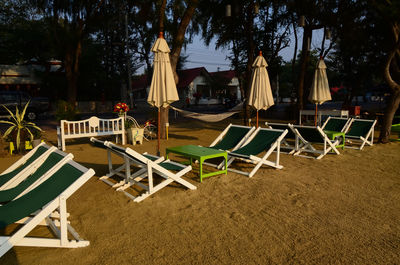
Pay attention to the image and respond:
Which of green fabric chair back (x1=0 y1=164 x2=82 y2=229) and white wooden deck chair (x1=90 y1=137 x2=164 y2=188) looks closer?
green fabric chair back (x1=0 y1=164 x2=82 y2=229)

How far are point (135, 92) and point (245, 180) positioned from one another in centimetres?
3646

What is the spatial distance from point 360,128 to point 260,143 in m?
4.26

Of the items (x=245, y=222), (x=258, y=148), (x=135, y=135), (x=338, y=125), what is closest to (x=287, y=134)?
(x=338, y=125)

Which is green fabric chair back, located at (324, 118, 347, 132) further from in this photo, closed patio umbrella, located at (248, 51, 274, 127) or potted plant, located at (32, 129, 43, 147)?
potted plant, located at (32, 129, 43, 147)

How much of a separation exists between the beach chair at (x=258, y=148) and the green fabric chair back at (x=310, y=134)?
135cm

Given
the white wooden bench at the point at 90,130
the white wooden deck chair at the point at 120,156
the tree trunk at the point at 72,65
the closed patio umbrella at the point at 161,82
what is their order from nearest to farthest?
the white wooden deck chair at the point at 120,156, the closed patio umbrella at the point at 161,82, the white wooden bench at the point at 90,130, the tree trunk at the point at 72,65

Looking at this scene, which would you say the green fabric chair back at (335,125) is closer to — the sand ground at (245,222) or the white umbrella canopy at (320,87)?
the white umbrella canopy at (320,87)

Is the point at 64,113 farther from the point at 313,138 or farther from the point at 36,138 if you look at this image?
the point at 313,138

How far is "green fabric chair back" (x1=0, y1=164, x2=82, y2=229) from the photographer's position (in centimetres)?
253

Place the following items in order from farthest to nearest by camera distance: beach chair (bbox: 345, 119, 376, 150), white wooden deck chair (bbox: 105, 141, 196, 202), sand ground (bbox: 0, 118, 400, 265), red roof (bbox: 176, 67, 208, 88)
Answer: red roof (bbox: 176, 67, 208, 88) → beach chair (bbox: 345, 119, 376, 150) → white wooden deck chair (bbox: 105, 141, 196, 202) → sand ground (bbox: 0, 118, 400, 265)

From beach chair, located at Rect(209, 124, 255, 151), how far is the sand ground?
37.1 inches

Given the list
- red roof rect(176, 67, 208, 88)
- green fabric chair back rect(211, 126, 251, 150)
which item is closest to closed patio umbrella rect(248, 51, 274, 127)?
green fabric chair back rect(211, 126, 251, 150)

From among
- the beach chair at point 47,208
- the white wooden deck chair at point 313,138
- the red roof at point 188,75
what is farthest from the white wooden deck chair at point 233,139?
the red roof at point 188,75

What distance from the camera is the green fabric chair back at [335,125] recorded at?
27.5 feet
